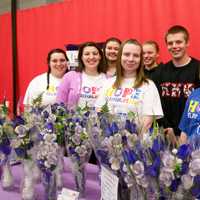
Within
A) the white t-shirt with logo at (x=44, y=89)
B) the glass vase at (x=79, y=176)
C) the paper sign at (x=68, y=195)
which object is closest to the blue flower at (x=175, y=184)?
the paper sign at (x=68, y=195)

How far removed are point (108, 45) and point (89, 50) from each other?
0.74 feet

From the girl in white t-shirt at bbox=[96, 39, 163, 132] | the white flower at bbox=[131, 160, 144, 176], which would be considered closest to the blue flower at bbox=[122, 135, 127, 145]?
the white flower at bbox=[131, 160, 144, 176]

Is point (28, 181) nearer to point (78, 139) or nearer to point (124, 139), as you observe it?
point (78, 139)

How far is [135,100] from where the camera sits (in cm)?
207

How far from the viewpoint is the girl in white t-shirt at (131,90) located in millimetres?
2064

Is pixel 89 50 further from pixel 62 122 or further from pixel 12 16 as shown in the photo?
pixel 12 16

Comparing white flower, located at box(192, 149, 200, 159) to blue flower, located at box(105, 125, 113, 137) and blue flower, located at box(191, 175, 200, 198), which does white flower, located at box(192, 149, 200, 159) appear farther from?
blue flower, located at box(105, 125, 113, 137)

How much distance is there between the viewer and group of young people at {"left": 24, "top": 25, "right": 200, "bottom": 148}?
206 centimetres

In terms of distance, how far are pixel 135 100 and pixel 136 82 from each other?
4.7 inches

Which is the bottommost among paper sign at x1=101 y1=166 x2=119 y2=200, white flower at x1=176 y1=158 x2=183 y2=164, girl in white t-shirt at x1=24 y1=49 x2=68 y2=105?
paper sign at x1=101 y1=166 x2=119 y2=200

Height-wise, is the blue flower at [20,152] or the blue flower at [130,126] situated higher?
the blue flower at [130,126]

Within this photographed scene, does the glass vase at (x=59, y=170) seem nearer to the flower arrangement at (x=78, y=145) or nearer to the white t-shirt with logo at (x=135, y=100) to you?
the flower arrangement at (x=78, y=145)

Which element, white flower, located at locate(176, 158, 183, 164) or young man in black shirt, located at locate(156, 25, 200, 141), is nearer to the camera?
white flower, located at locate(176, 158, 183, 164)

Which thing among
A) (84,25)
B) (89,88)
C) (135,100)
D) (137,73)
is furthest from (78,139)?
(84,25)
